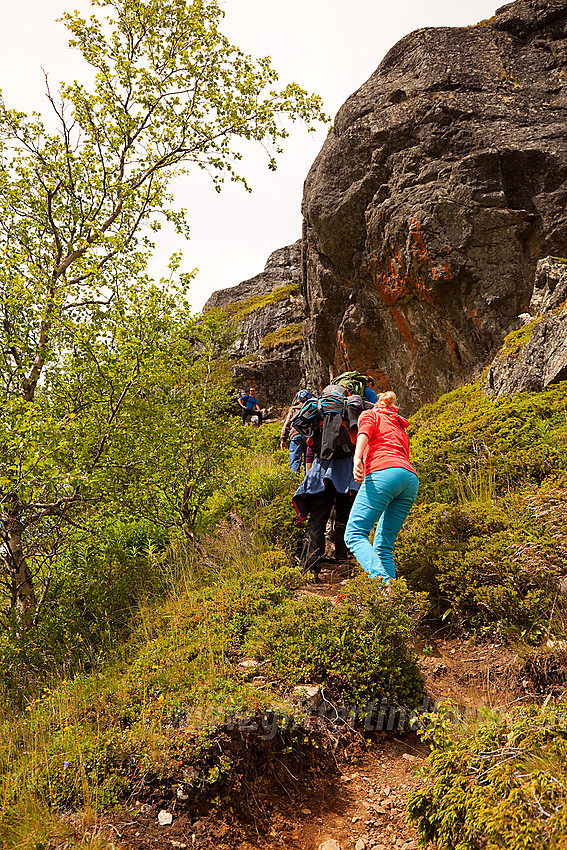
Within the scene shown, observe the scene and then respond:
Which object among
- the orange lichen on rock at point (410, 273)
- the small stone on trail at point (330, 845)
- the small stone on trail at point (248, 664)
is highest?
the orange lichen on rock at point (410, 273)

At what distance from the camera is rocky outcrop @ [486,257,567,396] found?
26.1 ft

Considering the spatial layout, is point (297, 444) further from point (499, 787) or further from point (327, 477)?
point (499, 787)

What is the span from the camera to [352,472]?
640cm

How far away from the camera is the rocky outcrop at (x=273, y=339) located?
22281 mm

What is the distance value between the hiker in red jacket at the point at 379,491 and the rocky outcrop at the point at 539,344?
390cm

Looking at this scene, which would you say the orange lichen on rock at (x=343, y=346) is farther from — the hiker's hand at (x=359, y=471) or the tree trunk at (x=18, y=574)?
the tree trunk at (x=18, y=574)

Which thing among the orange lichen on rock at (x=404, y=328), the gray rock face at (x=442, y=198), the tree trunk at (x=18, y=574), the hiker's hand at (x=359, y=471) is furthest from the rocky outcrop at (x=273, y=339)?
the hiker's hand at (x=359, y=471)

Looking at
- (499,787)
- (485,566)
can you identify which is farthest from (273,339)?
(499,787)

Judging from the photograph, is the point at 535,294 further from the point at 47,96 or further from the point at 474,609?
the point at 47,96

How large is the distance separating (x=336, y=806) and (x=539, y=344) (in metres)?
7.23

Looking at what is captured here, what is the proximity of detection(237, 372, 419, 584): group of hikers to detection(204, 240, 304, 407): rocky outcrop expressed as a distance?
12125 mm

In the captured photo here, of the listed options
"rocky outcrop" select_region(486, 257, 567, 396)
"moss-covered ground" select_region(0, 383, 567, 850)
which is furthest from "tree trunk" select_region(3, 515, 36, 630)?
"rocky outcrop" select_region(486, 257, 567, 396)

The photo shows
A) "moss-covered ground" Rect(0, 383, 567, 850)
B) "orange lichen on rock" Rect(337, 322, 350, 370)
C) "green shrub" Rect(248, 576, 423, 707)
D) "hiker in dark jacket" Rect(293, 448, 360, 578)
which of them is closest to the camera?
"moss-covered ground" Rect(0, 383, 567, 850)

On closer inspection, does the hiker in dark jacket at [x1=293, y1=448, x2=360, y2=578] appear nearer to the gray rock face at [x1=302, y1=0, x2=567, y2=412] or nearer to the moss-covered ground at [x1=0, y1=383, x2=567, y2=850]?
the moss-covered ground at [x1=0, y1=383, x2=567, y2=850]
